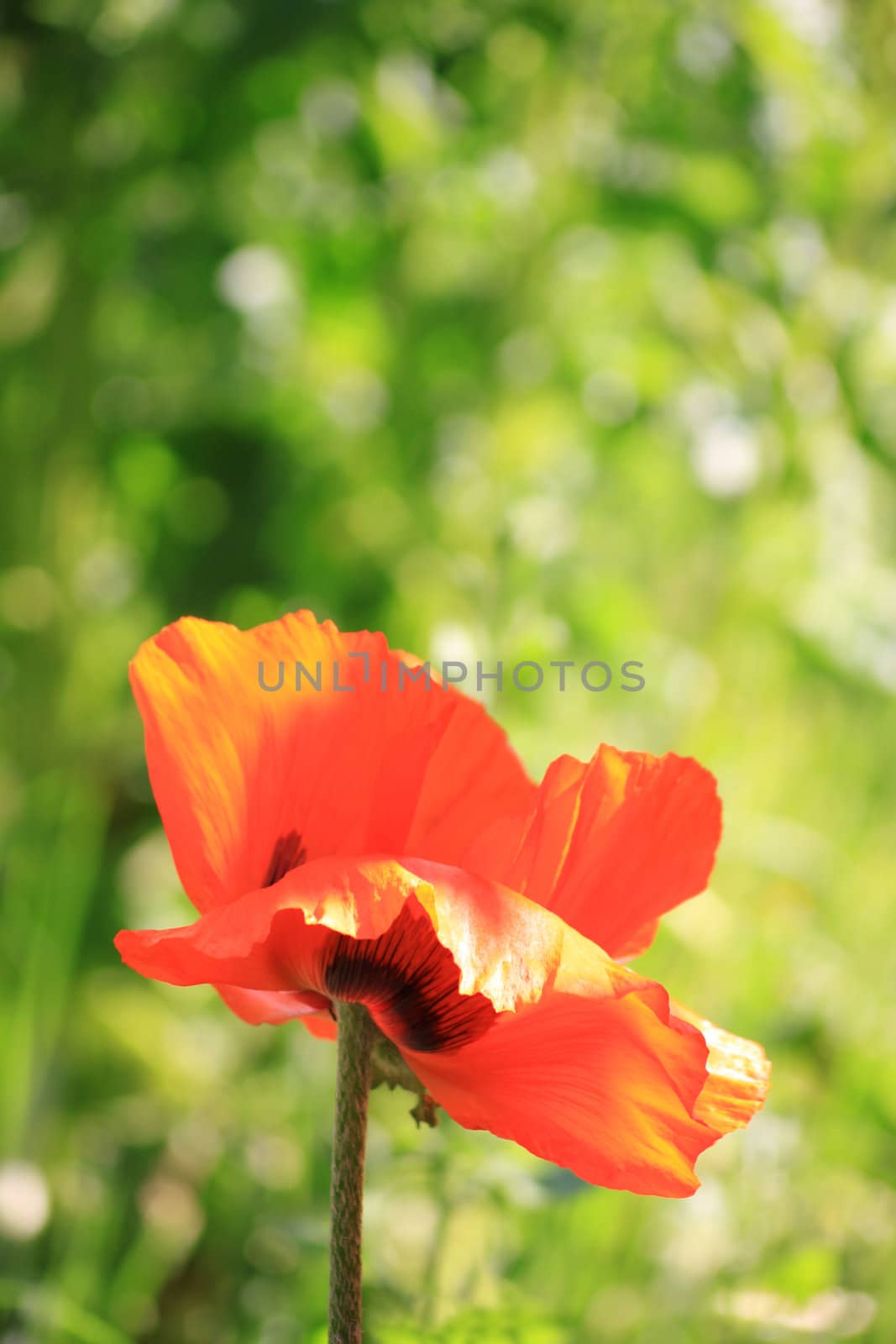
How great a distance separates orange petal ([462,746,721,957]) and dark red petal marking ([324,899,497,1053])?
22 mm

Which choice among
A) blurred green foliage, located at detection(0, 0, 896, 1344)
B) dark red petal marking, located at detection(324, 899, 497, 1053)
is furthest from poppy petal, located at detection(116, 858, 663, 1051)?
blurred green foliage, located at detection(0, 0, 896, 1344)

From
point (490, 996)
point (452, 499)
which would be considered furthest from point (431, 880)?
point (452, 499)

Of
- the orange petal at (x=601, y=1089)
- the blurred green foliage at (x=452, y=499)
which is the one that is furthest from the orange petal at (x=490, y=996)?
the blurred green foliage at (x=452, y=499)

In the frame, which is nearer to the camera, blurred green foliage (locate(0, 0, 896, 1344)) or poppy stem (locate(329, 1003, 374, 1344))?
poppy stem (locate(329, 1003, 374, 1344))

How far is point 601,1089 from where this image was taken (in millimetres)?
248

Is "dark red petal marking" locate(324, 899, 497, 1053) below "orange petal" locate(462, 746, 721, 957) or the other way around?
below

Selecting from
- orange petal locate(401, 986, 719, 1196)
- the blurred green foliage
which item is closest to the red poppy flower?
orange petal locate(401, 986, 719, 1196)

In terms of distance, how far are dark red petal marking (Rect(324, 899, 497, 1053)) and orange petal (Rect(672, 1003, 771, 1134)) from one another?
0.05 meters

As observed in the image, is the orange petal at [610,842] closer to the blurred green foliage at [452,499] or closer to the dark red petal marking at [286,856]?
the dark red petal marking at [286,856]

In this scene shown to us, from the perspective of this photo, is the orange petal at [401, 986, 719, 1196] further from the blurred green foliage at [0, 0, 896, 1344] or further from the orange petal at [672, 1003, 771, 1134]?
the blurred green foliage at [0, 0, 896, 1344]

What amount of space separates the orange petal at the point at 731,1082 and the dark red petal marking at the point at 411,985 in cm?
5

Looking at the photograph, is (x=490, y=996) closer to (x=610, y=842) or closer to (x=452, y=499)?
(x=610, y=842)

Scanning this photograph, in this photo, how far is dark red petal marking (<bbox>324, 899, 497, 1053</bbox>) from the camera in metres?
0.26

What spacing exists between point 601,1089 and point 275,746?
95 millimetres
